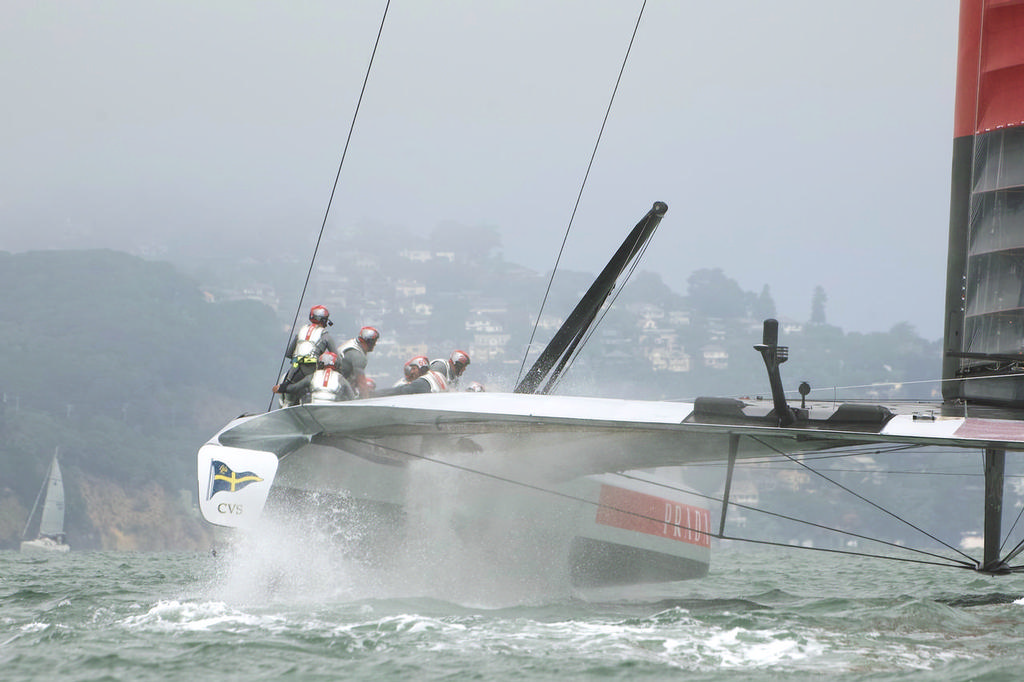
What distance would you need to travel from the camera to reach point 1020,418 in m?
6.36

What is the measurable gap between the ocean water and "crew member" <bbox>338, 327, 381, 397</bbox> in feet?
4.82

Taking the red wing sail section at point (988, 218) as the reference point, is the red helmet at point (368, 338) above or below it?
below

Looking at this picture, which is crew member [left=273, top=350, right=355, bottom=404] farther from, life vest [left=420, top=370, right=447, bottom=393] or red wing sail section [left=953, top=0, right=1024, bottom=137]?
red wing sail section [left=953, top=0, right=1024, bottom=137]

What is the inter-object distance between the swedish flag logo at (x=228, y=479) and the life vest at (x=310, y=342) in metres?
1.54

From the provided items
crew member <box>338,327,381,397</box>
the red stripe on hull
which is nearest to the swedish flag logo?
crew member <box>338,327,381,397</box>

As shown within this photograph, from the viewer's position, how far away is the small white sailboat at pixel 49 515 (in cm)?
6312

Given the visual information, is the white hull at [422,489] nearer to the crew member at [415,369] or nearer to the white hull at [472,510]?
the white hull at [472,510]

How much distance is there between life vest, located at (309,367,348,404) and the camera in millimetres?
7211

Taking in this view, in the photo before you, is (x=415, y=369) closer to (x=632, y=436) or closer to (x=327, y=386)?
(x=327, y=386)

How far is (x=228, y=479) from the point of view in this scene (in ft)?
20.9

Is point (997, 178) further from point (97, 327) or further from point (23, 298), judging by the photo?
point (23, 298)

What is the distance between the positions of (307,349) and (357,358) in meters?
0.42

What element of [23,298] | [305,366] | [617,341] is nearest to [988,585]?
[305,366]

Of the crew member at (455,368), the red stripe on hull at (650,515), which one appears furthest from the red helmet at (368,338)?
the red stripe on hull at (650,515)
